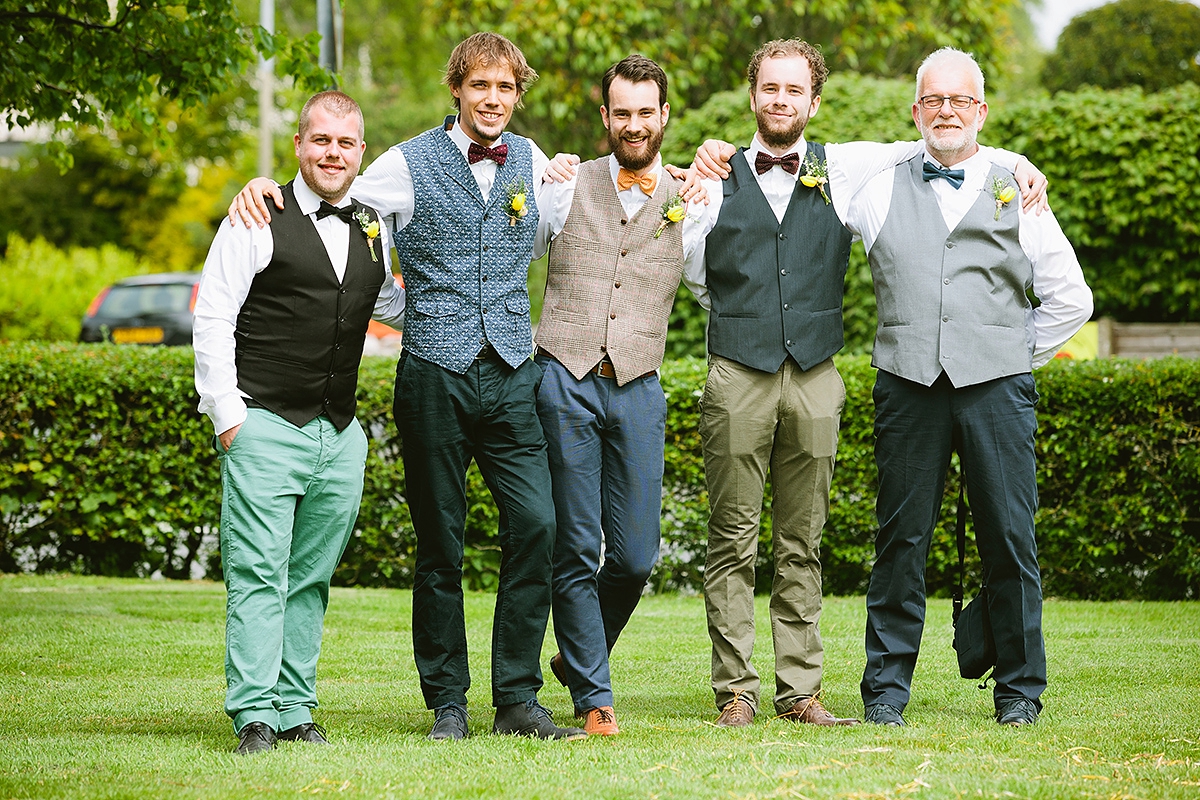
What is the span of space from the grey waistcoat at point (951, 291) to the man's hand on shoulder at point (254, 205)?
208cm

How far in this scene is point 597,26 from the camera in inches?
550

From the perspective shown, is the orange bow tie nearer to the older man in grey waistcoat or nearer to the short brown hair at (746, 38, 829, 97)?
the short brown hair at (746, 38, 829, 97)

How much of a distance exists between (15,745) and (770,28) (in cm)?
1298

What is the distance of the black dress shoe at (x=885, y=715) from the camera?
4.35 m

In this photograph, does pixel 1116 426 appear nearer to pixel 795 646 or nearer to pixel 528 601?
pixel 795 646

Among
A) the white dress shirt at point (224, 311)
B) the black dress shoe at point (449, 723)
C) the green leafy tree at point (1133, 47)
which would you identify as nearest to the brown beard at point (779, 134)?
the white dress shirt at point (224, 311)

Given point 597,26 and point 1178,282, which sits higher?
point 597,26

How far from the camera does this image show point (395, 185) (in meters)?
4.24

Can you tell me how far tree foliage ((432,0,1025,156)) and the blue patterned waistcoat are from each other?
10.2m

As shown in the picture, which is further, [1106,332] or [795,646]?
[1106,332]

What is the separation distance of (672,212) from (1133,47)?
60.5ft

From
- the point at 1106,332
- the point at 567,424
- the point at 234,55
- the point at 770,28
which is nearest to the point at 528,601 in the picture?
the point at 567,424

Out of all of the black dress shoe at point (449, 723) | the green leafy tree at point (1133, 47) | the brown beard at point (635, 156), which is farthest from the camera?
the green leafy tree at point (1133, 47)

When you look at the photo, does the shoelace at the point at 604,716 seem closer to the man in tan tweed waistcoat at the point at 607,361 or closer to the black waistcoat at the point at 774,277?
the man in tan tweed waistcoat at the point at 607,361
